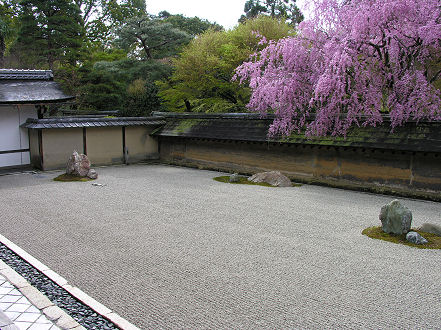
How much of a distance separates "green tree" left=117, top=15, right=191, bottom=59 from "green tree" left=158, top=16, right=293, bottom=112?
204 inches

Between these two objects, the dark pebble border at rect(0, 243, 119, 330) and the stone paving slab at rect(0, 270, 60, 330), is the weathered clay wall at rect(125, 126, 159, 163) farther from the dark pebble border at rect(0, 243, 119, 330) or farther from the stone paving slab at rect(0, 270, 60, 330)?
the stone paving slab at rect(0, 270, 60, 330)

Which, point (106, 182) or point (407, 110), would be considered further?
point (106, 182)

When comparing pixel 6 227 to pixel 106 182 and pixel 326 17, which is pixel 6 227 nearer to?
pixel 106 182

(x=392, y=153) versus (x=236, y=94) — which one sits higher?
(x=236, y=94)

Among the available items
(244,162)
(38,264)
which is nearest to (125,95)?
(244,162)

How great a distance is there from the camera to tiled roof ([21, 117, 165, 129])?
44.5ft

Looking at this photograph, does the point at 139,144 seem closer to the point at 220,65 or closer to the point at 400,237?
the point at 220,65

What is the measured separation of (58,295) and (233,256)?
2498 millimetres

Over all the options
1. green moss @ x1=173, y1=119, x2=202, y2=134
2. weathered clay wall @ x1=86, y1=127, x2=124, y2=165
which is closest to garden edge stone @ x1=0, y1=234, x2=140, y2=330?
weathered clay wall @ x1=86, y1=127, x2=124, y2=165

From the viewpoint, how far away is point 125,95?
25.3 metres

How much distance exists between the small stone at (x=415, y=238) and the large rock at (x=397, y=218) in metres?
0.17

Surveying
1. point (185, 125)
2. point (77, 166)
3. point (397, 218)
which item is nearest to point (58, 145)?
point (77, 166)

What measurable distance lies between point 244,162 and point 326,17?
18.0 ft

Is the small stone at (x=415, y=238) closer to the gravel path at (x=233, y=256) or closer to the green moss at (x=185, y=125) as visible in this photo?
the gravel path at (x=233, y=256)
